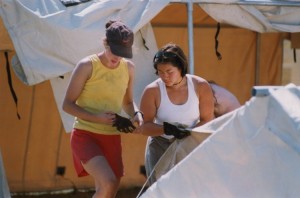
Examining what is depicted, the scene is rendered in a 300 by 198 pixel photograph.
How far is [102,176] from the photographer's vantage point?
3996mm

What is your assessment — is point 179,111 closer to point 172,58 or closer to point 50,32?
point 172,58

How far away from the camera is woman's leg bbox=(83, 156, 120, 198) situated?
399cm

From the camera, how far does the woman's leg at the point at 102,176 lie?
3.99 meters

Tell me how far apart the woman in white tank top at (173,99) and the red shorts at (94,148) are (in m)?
0.19

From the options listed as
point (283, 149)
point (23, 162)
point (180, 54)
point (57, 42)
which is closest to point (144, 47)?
point (57, 42)

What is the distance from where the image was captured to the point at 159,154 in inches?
174

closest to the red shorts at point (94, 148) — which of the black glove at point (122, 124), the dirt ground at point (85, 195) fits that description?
the black glove at point (122, 124)

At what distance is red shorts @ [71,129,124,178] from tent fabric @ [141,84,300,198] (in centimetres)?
99

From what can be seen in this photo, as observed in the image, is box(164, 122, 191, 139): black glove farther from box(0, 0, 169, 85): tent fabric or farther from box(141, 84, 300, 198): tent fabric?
box(0, 0, 169, 85): tent fabric

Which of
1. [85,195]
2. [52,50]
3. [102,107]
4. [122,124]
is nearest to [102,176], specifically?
[122,124]

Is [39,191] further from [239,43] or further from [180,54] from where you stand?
[180,54]

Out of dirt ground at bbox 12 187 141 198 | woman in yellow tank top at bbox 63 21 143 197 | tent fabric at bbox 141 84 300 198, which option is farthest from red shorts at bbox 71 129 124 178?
dirt ground at bbox 12 187 141 198

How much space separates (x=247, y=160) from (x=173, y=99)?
1.26 m

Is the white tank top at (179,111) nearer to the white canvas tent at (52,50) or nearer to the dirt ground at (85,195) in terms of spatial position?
the white canvas tent at (52,50)
